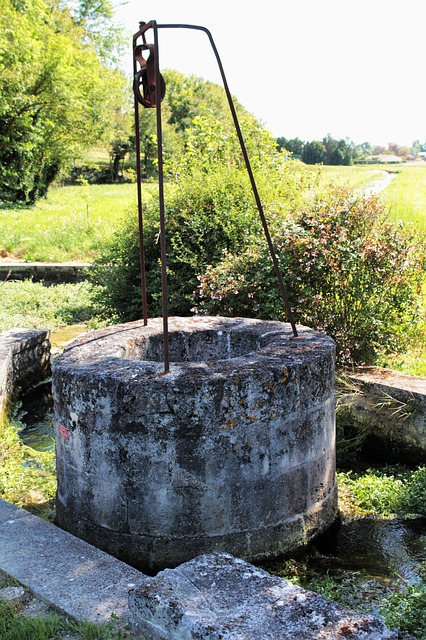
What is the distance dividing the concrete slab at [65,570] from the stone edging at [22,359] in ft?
11.3

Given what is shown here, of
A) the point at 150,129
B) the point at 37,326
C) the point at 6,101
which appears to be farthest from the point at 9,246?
the point at 150,129

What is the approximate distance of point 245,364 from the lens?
14.0ft

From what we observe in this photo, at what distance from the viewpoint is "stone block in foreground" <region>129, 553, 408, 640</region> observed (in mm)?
2459

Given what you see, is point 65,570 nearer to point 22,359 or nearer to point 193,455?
point 193,455

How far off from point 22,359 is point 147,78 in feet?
15.9

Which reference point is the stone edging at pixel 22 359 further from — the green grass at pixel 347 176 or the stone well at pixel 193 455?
the green grass at pixel 347 176

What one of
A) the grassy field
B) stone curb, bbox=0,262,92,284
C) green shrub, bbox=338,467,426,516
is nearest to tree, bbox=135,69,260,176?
the grassy field

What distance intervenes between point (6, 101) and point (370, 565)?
26116 mm

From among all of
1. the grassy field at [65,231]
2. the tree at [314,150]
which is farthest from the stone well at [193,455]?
the tree at [314,150]

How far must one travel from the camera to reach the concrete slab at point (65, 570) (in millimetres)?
3191

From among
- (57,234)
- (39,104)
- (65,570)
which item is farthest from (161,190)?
(39,104)

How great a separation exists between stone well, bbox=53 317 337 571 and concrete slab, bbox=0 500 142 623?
340mm

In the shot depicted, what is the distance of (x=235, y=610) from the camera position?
2641 millimetres

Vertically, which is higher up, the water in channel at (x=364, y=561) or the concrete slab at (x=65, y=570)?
the concrete slab at (x=65, y=570)
